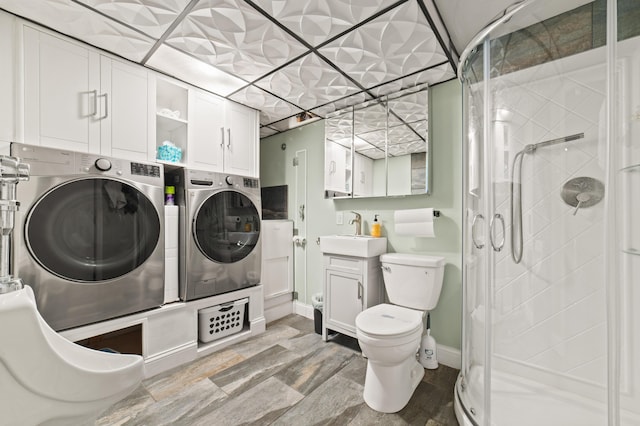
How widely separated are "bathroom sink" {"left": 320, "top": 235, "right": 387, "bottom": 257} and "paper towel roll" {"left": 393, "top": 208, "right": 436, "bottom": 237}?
21 cm

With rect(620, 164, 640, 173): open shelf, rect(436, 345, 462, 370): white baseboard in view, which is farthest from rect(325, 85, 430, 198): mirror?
rect(436, 345, 462, 370): white baseboard

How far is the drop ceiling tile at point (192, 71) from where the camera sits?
5.90 feet

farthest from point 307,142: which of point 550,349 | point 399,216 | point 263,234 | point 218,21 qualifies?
point 550,349

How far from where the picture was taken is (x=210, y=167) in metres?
2.32

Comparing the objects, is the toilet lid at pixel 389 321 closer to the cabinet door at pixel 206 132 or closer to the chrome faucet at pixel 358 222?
the chrome faucet at pixel 358 222

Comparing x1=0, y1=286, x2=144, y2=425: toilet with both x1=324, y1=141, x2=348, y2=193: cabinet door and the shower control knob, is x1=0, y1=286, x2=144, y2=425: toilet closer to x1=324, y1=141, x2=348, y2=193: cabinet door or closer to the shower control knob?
the shower control knob

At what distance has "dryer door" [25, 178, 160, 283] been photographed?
4.85ft

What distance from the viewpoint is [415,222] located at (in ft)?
6.91

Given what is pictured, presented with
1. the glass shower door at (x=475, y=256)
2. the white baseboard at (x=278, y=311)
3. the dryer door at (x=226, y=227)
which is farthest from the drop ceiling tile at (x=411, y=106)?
the white baseboard at (x=278, y=311)

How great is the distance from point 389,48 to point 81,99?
1964mm

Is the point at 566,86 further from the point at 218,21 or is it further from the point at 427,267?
the point at 218,21

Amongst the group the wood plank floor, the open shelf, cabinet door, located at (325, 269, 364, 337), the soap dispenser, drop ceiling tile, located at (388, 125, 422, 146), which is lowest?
the wood plank floor

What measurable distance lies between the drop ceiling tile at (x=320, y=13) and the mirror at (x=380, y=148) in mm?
932

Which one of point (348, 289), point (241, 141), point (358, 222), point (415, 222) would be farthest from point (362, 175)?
point (241, 141)
